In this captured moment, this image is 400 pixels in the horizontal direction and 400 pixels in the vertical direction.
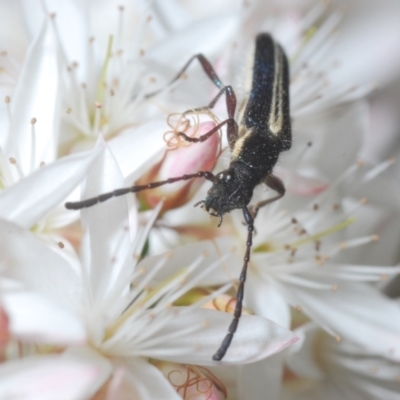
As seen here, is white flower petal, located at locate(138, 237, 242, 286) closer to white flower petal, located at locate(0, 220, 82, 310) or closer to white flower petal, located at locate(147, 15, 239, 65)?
white flower petal, located at locate(0, 220, 82, 310)

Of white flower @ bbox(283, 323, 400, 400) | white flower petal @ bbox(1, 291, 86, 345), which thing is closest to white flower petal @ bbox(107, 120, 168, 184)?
white flower petal @ bbox(1, 291, 86, 345)

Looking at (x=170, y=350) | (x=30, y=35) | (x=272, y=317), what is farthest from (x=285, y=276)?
(x=30, y=35)

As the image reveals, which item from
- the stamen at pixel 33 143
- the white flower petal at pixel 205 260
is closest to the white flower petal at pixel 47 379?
the white flower petal at pixel 205 260

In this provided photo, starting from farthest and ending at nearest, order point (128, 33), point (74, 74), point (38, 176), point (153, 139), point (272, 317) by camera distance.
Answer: point (128, 33) < point (74, 74) < point (272, 317) < point (153, 139) < point (38, 176)

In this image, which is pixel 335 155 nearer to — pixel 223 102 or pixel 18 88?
pixel 223 102

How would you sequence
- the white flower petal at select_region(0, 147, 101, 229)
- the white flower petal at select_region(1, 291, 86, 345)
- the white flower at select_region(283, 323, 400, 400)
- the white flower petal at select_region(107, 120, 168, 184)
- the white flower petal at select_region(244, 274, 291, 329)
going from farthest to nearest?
the white flower at select_region(283, 323, 400, 400) → the white flower petal at select_region(244, 274, 291, 329) → the white flower petal at select_region(107, 120, 168, 184) → the white flower petal at select_region(0, 147, 101, 229) → the white flower petal at select_region(1, 291, 86, 345)
